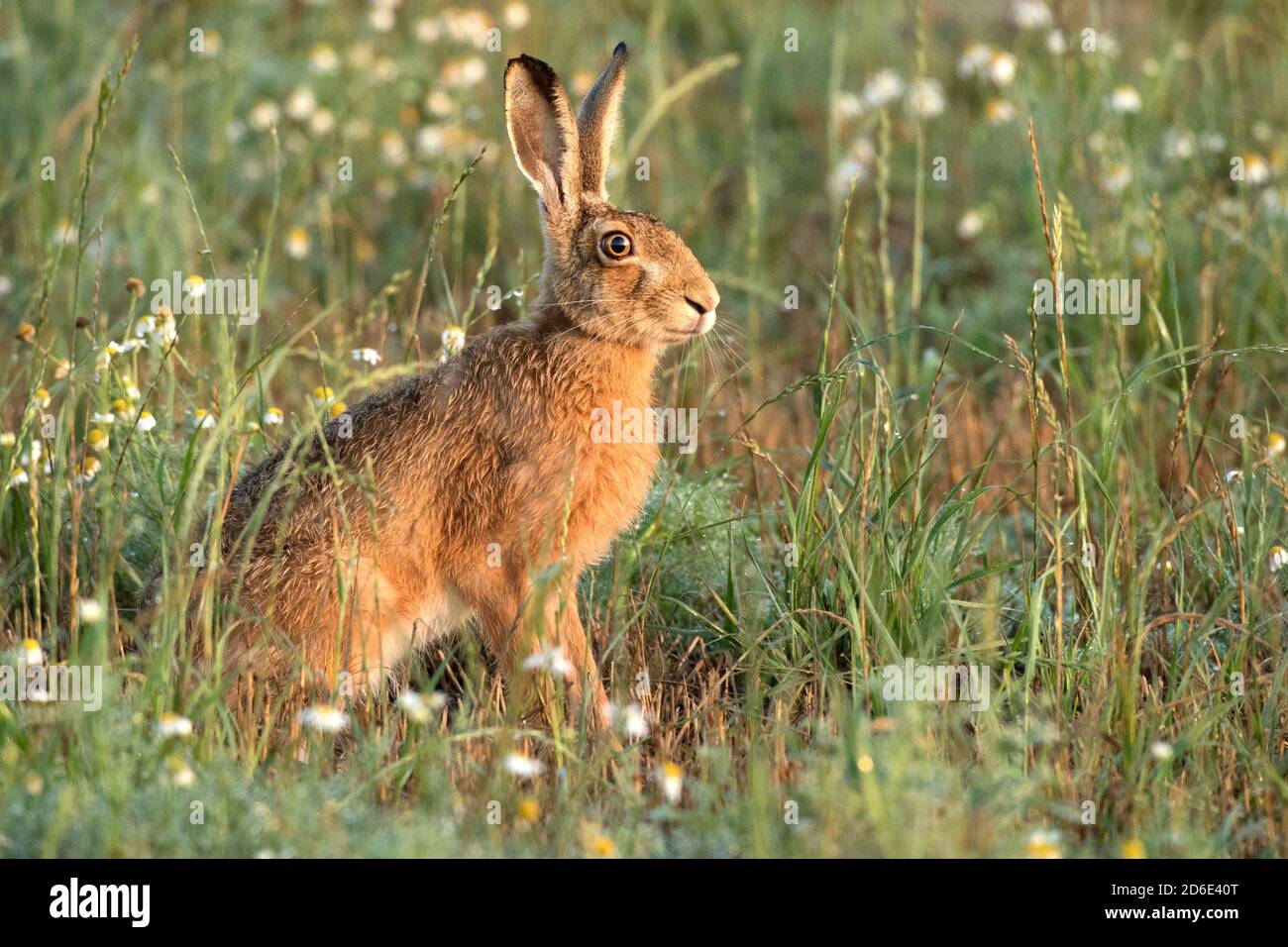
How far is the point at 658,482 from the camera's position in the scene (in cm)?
567

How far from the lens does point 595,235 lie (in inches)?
194

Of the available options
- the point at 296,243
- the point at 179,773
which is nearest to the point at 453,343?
the point at 179,773

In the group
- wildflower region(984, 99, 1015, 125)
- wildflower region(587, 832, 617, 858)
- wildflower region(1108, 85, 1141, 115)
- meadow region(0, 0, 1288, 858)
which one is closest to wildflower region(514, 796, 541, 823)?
meadow region(0, 0, 1288, 858)

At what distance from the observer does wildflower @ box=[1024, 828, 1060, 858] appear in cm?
337

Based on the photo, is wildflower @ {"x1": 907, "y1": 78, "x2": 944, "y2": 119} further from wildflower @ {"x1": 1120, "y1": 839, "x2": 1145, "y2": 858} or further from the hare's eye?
wildflower @ {"x1": 1120, "y1": 839, "x2": 1145, "y2": 858}

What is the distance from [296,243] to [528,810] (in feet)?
14.9

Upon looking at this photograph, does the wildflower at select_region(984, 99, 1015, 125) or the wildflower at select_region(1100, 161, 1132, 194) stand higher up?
the wildflower at select_region(984, 99, 1015, 125)

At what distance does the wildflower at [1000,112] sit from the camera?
8180 millimetres

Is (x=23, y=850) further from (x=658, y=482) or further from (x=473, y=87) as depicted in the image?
(x=473, y=87)

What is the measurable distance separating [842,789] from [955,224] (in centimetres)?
559

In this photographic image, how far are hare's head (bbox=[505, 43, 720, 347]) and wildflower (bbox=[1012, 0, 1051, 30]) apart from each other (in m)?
4.19

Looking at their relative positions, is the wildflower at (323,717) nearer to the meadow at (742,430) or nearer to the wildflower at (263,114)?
the meadow at (742,430)

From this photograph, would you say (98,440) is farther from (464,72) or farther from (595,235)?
(464,72)

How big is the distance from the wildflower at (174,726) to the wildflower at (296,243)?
403 centimetres
